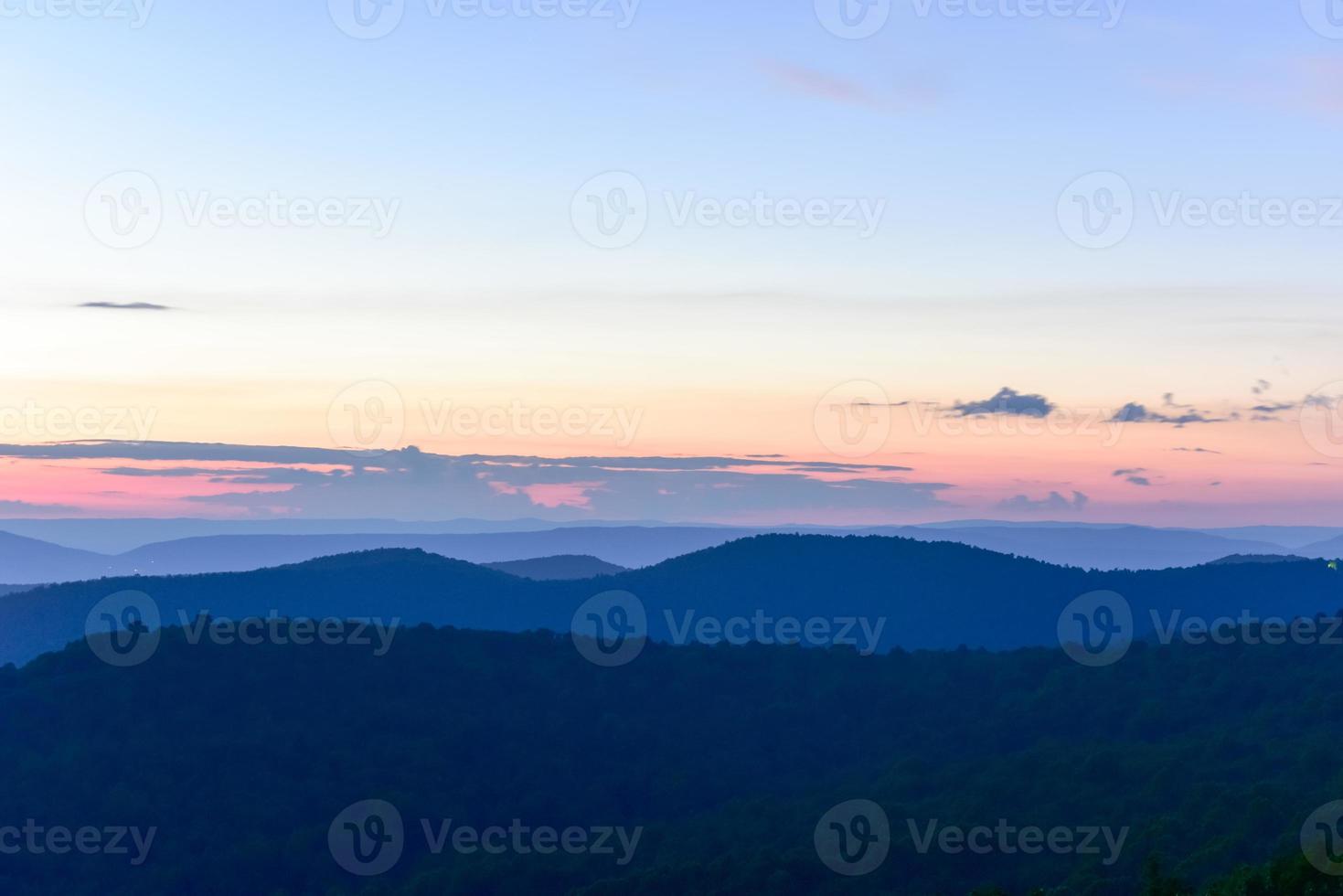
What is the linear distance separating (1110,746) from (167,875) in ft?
296

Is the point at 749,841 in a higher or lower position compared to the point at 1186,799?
lower

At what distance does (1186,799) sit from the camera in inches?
4338

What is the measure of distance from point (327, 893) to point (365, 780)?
22871 mm

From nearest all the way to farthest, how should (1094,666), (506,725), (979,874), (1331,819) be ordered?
1. (1331,819)
2. (979,874)
3. (506,725)
4. (1094,666)

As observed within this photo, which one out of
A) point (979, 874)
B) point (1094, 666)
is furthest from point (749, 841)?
point (1094, 666)

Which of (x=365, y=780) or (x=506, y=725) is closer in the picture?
(x=365, y=780)

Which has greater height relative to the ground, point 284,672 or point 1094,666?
point 1094,666

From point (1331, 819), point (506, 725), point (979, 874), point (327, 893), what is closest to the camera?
point (1331, 819)

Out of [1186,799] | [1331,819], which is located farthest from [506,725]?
A: [1331,819]

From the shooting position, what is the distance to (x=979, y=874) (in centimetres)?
10994

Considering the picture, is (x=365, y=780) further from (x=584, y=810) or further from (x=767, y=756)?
(x=767, y=756)

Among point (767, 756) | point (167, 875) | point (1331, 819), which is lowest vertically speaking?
point (167, 875)

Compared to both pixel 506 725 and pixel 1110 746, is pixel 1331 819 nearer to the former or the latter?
pixel 1110 746

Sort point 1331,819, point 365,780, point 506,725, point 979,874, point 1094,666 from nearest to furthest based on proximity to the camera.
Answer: point 1331,819 < point 979,874 < point 365,780 < point 506,725 < point 1094,666
